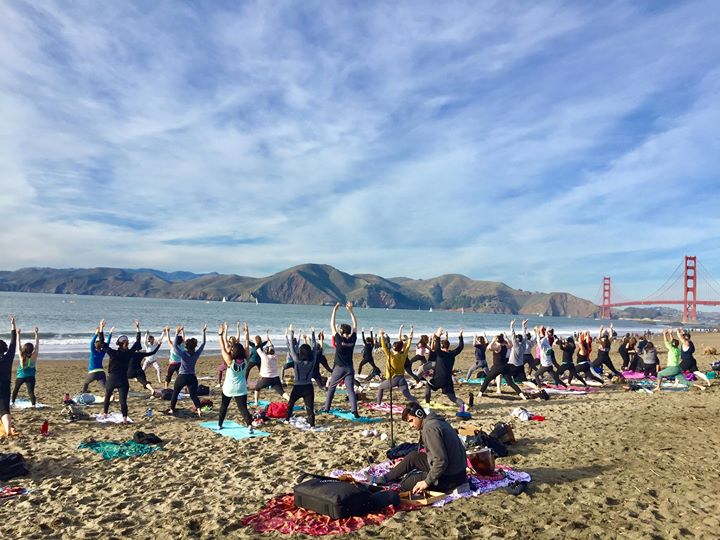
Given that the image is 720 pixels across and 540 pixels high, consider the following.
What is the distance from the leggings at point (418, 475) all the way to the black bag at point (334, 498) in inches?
24.4

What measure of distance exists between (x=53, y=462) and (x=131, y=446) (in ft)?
3.29

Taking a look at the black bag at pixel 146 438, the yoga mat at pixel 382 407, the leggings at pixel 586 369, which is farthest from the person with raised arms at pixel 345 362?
the leggings at pixel 586 369

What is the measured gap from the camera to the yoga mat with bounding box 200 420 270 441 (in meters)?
7.96

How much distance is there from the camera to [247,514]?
16.2 ft

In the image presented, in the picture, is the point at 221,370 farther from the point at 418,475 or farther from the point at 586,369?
the point at 586,369

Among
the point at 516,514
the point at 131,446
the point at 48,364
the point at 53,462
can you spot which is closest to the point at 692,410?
the point at 516,514

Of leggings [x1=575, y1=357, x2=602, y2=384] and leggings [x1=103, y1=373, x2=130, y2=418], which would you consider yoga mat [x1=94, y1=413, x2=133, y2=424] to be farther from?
leggings [x1=575, y1=357, x2=602, y2=384]

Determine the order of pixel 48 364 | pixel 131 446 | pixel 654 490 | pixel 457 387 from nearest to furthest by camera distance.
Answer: pixel 654 490
pixel 131 446
pixel 457 387
pixel 48 364

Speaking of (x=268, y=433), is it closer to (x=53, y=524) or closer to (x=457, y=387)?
(x=53, y=524)

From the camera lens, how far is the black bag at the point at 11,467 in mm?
5916

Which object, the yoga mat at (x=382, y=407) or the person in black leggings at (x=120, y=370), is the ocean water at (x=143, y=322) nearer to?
the yoga mat at (x=382, y=407)

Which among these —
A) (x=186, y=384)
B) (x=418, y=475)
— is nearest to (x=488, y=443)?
(x=418, y=475)

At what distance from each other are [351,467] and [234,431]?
8.97ft

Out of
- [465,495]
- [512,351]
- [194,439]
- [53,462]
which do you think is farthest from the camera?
[512,351]
